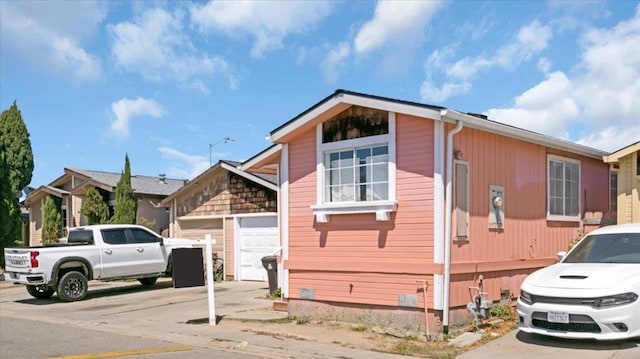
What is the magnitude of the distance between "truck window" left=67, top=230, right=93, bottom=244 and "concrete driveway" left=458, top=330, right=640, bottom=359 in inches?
454

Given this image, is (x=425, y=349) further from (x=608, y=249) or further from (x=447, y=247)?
(x=608, y=249)

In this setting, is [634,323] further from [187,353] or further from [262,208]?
[262,208]

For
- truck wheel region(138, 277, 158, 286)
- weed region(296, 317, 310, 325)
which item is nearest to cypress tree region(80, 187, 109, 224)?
truck wheel region(138, 277, 158, 286)

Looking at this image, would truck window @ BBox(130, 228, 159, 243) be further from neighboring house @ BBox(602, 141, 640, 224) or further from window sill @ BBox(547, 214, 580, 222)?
neighboring house @ BBox(602, 141, 640, 224)

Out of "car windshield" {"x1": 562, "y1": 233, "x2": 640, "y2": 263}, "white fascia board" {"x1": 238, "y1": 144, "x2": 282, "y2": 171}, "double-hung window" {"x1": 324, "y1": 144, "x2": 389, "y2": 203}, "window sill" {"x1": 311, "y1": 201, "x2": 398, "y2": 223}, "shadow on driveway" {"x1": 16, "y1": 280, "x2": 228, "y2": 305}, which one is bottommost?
"shadow on driveway" {"x1": 16, "y1": 280, "x2": 228, "y2": 305}

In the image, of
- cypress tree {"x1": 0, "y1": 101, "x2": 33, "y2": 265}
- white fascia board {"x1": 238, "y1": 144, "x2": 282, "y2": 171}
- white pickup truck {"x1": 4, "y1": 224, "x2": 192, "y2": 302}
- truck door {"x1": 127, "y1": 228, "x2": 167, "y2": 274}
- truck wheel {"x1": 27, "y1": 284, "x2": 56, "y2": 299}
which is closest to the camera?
white fascia board {"x1": 238, "y1": 144, "x2": 282, "y2": 171}

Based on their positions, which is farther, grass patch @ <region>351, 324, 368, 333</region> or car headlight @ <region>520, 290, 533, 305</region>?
grass patch @ <region>351, 324, 368, 333</region>

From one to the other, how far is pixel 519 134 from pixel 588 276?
3753 mm

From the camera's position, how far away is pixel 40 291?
16516 millimetres

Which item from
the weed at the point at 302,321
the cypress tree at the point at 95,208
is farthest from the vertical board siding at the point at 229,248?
the weed at the point at 302,321

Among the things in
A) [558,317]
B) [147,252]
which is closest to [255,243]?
[147,252]

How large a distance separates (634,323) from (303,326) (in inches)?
216

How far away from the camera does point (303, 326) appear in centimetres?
1111

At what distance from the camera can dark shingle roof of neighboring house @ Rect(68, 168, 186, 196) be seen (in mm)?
25312
